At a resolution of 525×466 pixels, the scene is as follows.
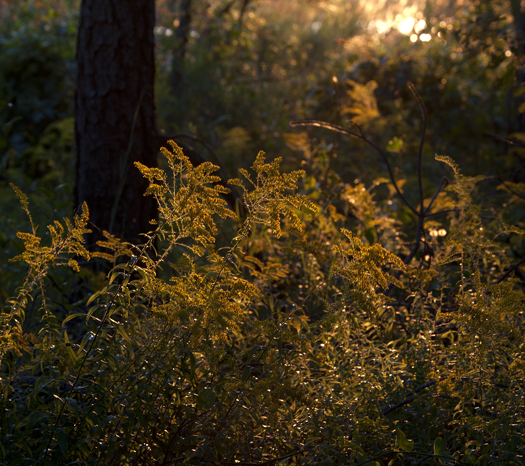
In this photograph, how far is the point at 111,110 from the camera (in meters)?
2.85

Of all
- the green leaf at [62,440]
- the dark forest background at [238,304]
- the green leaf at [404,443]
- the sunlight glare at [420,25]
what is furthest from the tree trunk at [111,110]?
the sunlight glare at [420,25]

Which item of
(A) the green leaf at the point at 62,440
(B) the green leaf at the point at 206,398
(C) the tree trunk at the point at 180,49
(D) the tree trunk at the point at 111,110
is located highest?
(C) the tree trunk at the point at 180,49

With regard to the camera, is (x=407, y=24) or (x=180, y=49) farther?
(x=180, y=49)

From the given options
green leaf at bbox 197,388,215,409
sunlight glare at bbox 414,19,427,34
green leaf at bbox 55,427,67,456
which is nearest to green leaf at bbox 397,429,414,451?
green leaf at bbox 197,388,215,409

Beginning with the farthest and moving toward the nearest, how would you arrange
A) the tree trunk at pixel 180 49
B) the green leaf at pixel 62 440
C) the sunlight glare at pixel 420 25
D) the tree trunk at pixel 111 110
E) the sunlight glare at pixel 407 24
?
1. the tree trunk at pixel 180 49
2. the sunlight glare at pixel 407 24
3. the sunlight glare at pixel 420 25
4. the tree trunk at pixel 111 110
5. the green leaf at pixel 62 440

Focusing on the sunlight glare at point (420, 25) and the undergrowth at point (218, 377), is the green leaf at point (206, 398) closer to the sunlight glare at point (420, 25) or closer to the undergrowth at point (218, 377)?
the undergrowth at point (218, 377)

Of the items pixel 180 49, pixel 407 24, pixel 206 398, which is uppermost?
pixel 407 24

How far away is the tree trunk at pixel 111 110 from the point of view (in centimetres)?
283

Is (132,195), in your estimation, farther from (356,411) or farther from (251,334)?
(356,411)

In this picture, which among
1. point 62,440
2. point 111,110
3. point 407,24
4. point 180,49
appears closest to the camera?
point 62,440

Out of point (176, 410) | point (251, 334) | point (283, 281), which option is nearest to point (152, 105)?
point (283, 281)

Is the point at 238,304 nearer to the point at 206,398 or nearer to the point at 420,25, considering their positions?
the point at 206,398

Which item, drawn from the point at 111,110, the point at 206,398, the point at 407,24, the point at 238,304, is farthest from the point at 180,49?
the point at 206,398

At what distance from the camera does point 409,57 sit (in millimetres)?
8219
